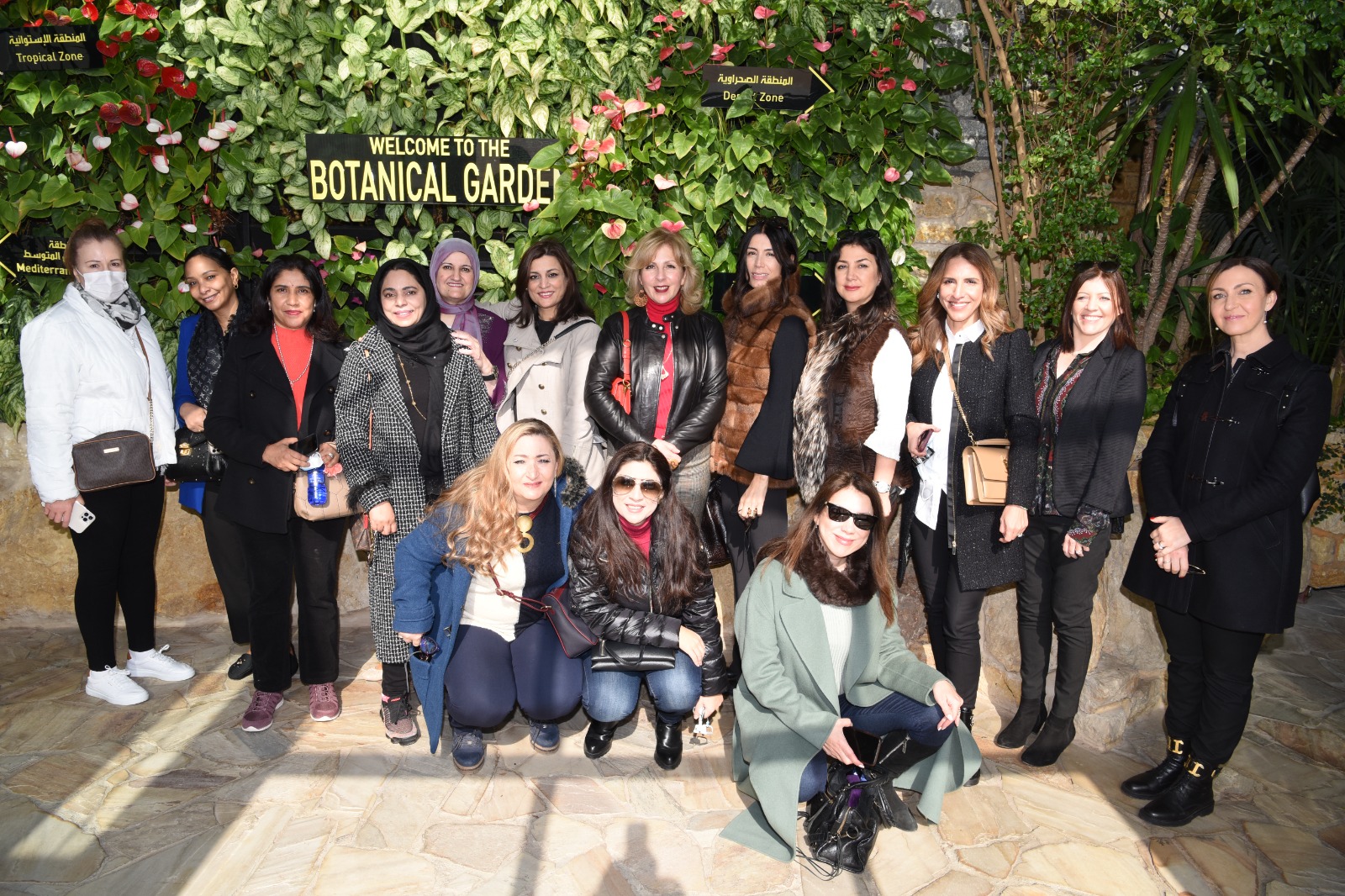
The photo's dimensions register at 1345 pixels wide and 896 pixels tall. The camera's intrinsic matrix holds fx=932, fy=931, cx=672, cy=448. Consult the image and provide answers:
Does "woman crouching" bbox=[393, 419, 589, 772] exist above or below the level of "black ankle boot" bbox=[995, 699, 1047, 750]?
above

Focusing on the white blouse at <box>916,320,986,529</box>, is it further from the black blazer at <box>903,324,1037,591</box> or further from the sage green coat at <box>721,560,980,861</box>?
Answer: the sage green coat at <box>721,560,980,861</box>

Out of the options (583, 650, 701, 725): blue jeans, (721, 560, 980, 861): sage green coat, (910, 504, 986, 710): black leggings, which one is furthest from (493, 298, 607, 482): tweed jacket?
(910, 504, 986, 710): black leggings

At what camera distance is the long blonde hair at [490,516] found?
3131mm

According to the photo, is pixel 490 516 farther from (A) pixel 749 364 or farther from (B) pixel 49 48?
(B) pixel 49 48

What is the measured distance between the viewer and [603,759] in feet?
11.0

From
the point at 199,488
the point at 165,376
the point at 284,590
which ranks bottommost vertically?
the point at 284,590

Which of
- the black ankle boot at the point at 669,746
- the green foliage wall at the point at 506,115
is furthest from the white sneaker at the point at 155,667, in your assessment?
the black ankle boot at the point at 669,746

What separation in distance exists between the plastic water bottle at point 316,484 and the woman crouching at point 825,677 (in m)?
1.56

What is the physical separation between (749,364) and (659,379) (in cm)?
35

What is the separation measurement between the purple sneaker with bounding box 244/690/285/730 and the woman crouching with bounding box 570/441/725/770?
1.27 meters

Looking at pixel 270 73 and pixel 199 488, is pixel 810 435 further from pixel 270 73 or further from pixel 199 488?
pixel 270 73

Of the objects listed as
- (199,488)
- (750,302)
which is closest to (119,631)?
(199,488)

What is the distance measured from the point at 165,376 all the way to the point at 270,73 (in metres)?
1.72

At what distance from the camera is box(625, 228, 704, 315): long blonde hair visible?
3559 mm
